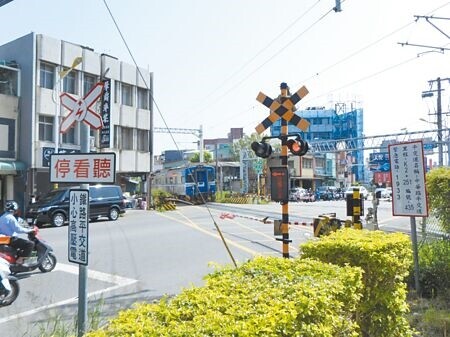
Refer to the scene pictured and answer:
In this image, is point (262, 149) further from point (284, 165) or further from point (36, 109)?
point (36, 109)

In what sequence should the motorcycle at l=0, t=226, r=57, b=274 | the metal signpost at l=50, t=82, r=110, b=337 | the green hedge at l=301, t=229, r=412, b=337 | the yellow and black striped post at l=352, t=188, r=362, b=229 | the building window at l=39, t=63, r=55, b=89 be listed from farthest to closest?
the building window at l=39, t=63, r=55, b=89 → the yellow and black striped post at l=352, t=188, r=362, b=229 → the motorcycle at l=0, t=226, r=57, b=274 → the green hedge at l=301, t=229, r=412, b=337 → the metal signpost at l=50, t=82, r=110, b=337

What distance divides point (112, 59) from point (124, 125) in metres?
4.56

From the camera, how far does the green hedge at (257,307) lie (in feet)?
6.70

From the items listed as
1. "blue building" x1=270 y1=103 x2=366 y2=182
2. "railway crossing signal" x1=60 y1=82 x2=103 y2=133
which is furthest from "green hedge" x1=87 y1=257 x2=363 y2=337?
"blue building" x1=270 y1=103 x2=366 y2=182

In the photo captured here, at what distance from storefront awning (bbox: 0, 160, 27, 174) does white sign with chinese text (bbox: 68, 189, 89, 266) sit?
818 inches

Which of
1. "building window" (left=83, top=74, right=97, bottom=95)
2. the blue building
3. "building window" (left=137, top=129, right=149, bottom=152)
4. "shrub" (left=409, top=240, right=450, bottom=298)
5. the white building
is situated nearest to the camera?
"shrub" (left=409, top=240, right=450, bottom=298)

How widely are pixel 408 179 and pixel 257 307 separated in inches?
179

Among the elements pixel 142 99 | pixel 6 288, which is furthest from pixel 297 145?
pixel 142 99

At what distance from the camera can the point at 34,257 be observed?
27.6ft

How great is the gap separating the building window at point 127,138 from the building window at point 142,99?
2.17 m

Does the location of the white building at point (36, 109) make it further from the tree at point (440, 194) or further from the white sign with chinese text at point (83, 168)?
the white sign with chinese text at point (83, 168)

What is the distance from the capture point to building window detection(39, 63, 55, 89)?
24062mm

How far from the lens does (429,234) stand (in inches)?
278

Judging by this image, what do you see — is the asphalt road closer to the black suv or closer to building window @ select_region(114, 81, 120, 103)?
the black suv
